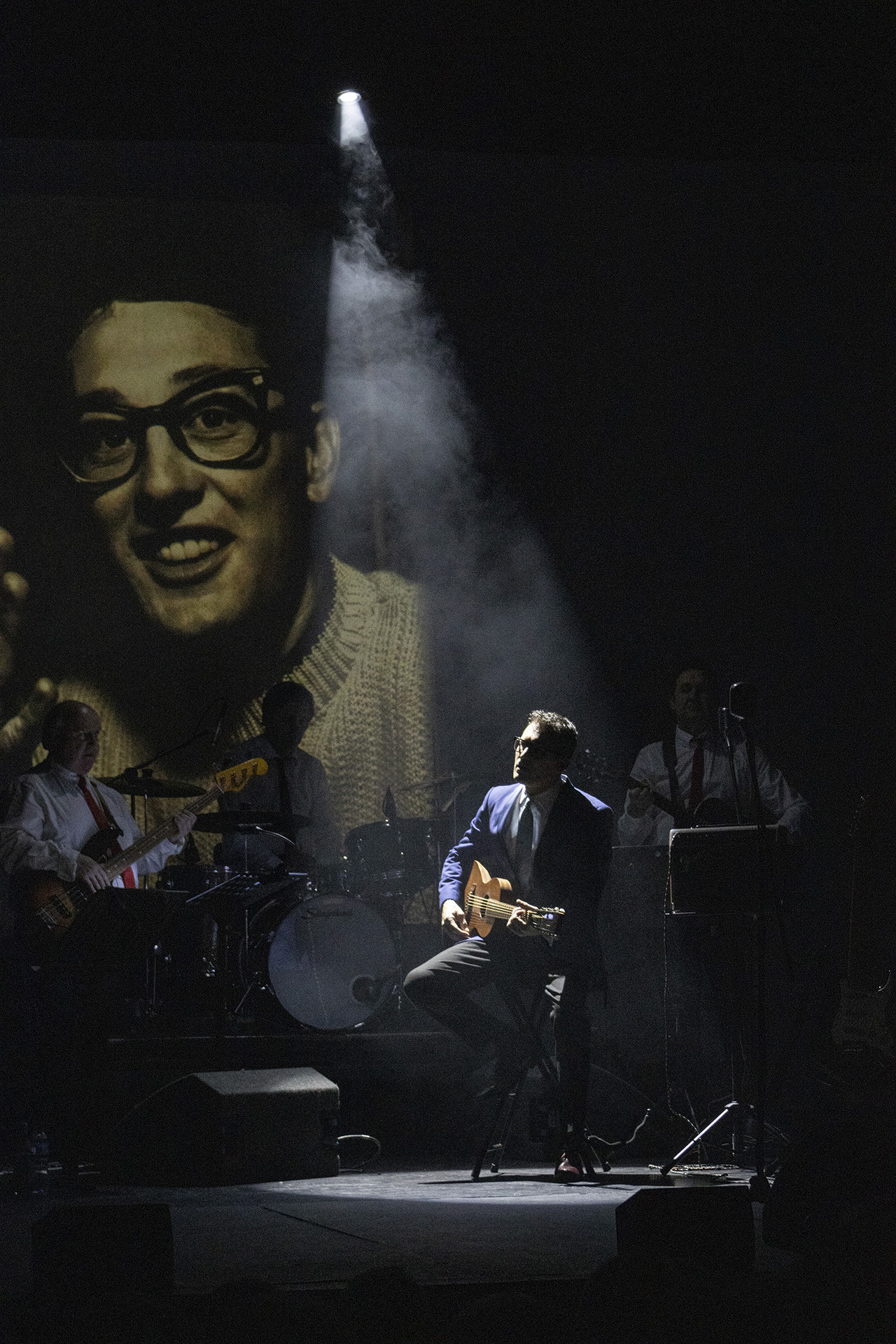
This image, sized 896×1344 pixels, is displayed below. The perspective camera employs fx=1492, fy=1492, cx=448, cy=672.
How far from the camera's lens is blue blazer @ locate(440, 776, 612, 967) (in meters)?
5.04

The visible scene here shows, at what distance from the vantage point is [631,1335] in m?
2.19

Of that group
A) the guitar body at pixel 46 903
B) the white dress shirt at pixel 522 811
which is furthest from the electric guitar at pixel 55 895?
the white dress shirt at pixel 522 811

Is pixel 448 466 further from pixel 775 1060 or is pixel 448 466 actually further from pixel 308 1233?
pixel 308 1233

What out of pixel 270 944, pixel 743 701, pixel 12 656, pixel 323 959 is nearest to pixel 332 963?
pixel 323 959

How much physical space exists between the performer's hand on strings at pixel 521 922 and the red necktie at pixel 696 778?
1366 millimetres

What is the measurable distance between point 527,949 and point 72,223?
4.28m

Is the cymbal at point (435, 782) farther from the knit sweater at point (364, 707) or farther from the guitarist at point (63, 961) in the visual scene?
the guitarist at point (63, 961)

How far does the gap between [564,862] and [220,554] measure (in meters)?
2.92

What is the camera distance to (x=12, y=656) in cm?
693

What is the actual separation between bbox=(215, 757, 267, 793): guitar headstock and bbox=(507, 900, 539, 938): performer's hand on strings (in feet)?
5.52

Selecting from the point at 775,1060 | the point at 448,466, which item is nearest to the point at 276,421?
the point at 448,466

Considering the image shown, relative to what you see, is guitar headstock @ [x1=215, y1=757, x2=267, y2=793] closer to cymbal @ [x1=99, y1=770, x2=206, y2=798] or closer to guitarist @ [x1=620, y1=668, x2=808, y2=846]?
cymbal @ [x1=99, y1=770, x2=206, y2=798]

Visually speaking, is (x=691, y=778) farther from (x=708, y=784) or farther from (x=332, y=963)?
(x=332, y=963)

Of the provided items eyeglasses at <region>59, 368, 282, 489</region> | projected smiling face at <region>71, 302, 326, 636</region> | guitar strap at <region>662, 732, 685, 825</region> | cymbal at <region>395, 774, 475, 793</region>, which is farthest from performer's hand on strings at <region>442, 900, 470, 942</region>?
eyeglasses at <region>59, 368, 282, 489</region>
